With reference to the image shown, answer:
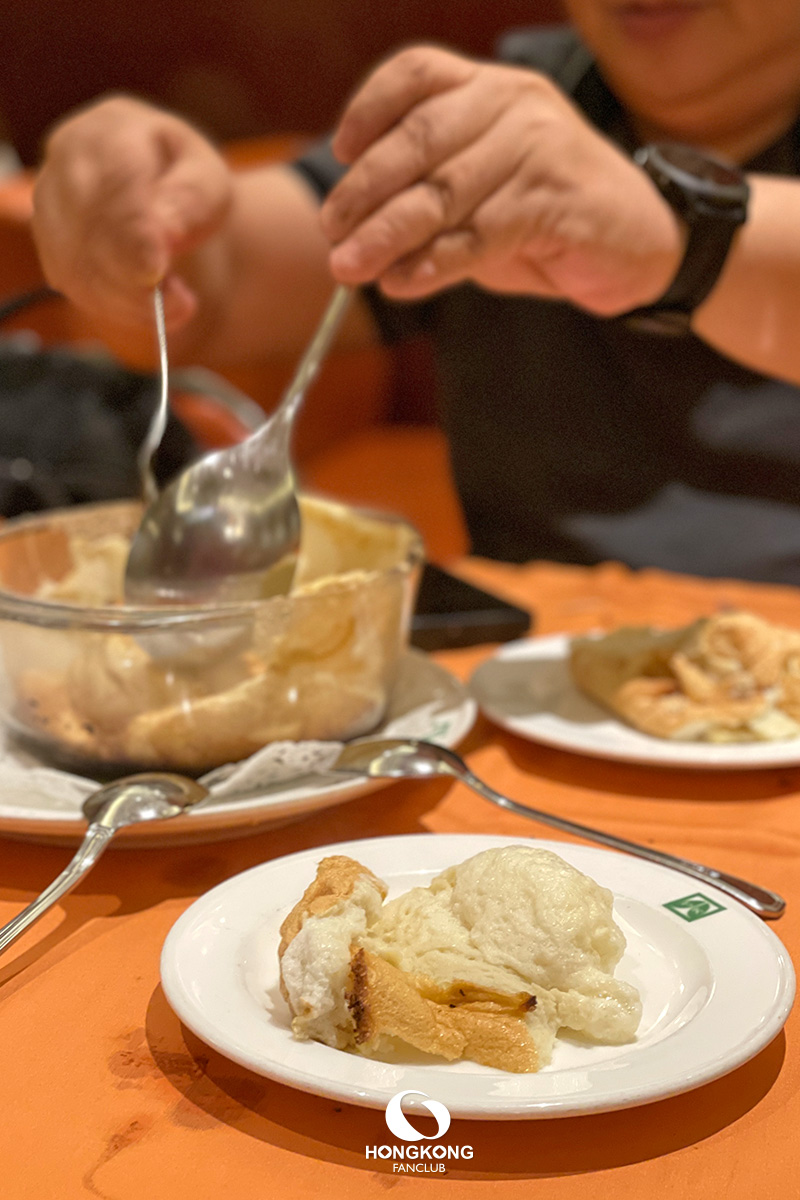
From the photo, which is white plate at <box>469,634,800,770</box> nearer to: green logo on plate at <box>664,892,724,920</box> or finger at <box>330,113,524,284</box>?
green logo on plate at <box>664,892,724,920</box>

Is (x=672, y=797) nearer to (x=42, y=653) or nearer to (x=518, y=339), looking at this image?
(x=42, y=653)

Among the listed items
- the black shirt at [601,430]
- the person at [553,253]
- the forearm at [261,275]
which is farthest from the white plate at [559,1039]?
the forearm at [261,275]

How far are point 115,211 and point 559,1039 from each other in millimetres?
760

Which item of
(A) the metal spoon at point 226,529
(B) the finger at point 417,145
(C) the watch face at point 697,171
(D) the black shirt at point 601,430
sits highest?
(B) the finger at point 417,145

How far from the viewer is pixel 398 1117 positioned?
0.38 meters

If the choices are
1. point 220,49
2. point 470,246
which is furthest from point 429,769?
point 220,49

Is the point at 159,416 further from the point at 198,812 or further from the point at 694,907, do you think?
the point at 694,907

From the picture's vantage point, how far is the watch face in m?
0.88

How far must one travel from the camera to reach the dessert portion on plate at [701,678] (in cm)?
78

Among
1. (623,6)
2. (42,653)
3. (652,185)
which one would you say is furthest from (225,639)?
(623,6)

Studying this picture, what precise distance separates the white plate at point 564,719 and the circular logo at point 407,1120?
15.2 inches

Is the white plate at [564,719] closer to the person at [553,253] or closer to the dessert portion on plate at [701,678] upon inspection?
the dessert portion on plate at [701,678]

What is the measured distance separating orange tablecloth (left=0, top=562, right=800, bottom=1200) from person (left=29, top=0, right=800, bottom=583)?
18.1 inches

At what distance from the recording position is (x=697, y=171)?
90 cm
